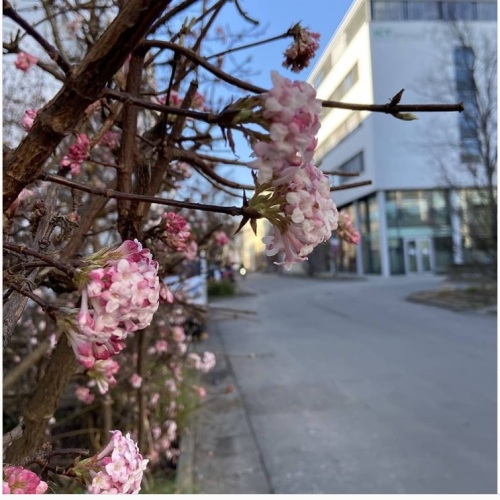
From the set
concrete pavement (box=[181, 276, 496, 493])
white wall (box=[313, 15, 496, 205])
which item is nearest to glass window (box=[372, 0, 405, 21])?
concrete pavement (box=[181, 276, 496, 493])

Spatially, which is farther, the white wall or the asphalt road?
the white wall

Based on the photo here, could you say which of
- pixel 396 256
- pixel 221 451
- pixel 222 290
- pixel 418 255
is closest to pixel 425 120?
pixel 222 290

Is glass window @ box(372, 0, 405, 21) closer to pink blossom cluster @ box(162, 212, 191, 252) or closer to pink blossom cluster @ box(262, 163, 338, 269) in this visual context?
pink blossom cluster @ box(162, 212, 191, 252)

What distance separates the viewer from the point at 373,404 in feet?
13.9

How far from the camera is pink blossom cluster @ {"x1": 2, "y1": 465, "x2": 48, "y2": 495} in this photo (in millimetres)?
633

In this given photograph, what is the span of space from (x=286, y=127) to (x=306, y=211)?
0.09m

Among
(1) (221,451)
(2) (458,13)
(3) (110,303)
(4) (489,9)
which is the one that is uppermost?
(2) (458,13)

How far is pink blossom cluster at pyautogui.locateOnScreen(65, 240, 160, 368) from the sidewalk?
2.50 meters

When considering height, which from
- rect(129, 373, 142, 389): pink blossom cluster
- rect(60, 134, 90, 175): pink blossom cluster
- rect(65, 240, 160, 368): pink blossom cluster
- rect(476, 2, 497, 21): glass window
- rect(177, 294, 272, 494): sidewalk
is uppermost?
rect(476, 2, 497, 21): glass window

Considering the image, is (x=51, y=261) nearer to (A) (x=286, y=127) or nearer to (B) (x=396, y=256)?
(A) (x=286, y=127)

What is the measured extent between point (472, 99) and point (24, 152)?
467 inches

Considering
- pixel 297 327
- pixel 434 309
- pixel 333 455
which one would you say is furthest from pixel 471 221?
pixel 333 455

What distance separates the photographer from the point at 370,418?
3920 mm

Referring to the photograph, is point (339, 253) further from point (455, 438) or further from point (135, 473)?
point (135, 473)
